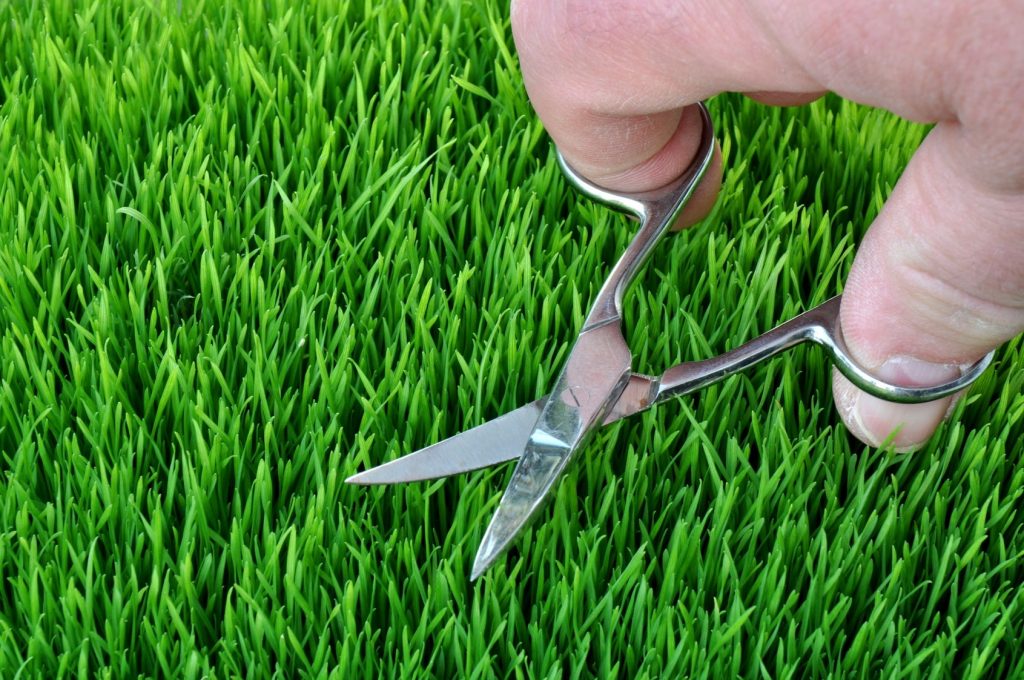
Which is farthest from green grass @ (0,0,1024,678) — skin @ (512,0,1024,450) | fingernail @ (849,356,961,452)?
skin @ (512,0,1024,450)

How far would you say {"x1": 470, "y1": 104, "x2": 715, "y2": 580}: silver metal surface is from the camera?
98 centimetres

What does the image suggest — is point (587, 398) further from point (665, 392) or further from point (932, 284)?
point (932, 284)

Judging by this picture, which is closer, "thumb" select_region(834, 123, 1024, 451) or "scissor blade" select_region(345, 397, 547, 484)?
"thumb" select_region(834, 123, 1024, 451)

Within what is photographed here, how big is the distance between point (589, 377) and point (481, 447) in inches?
4.9

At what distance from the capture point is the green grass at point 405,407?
3.20 feet

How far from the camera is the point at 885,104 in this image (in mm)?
831

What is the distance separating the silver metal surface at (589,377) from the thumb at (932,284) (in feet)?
0.74

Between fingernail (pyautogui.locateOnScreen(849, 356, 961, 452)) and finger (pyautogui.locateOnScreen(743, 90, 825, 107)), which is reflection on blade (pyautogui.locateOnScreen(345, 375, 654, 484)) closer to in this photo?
fingernail (pyautogui.locateOnScreen(849, 356, 961, 452))

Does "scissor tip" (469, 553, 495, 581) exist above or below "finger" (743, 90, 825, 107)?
below

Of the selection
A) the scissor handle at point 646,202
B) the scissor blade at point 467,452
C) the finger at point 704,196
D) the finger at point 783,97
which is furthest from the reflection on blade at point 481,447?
the finger at point 783,97

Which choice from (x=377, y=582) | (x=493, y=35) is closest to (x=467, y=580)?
(x=377, y=582)

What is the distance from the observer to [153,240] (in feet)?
4.13

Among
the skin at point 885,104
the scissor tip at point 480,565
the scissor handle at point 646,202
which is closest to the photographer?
the skin at point 885,104

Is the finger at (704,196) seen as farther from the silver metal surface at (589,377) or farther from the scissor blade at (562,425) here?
the scissor blade at (562,425)
